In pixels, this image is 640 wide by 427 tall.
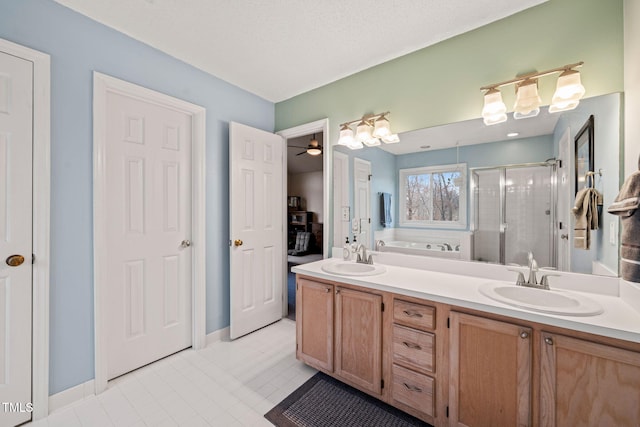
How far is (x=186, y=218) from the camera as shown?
2.32m

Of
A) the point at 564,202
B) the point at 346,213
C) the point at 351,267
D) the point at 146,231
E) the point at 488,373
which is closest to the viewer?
the point at 488,373

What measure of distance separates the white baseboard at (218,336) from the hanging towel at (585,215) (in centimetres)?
278

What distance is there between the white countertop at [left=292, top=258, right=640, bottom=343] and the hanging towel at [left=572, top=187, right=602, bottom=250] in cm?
29

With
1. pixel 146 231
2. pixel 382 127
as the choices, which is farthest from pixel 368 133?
pixel 146 231

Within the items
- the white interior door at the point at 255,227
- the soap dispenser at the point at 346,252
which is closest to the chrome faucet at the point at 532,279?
the soap dispenser at the point at 346,252

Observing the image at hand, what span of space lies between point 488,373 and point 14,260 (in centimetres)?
257

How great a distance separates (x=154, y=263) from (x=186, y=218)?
1.44 feet

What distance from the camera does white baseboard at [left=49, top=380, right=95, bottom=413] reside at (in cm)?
161

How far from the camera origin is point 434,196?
2033 millimetres

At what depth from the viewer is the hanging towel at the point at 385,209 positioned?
88.0 inches

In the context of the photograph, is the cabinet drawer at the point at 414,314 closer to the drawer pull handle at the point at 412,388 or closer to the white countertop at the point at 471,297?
the white countertop at the point at 471,297

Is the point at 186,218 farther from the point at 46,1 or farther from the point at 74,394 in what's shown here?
the point at 46,1

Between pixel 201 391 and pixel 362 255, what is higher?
pixel 362 255

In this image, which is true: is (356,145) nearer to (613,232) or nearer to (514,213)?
(514,213)
